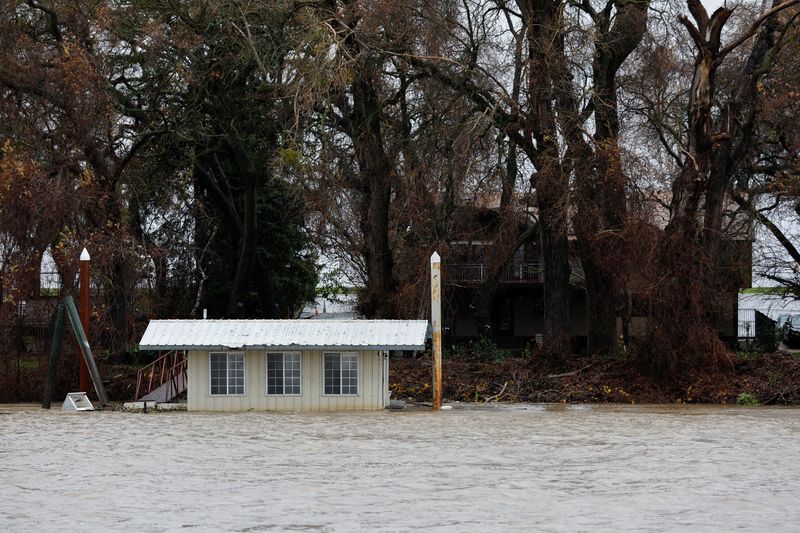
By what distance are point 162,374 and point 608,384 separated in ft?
37.9

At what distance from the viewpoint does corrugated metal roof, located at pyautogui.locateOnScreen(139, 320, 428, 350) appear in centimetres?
2978

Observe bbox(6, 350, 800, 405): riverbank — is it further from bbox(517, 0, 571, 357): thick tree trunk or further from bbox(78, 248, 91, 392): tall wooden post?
bbox(78, 248, 91, 392): tall wooden post

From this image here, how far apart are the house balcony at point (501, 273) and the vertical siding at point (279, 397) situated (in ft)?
31.3

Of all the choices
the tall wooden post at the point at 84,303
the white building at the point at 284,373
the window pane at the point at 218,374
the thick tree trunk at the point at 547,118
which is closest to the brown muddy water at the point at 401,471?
the white building at the point at 284,373

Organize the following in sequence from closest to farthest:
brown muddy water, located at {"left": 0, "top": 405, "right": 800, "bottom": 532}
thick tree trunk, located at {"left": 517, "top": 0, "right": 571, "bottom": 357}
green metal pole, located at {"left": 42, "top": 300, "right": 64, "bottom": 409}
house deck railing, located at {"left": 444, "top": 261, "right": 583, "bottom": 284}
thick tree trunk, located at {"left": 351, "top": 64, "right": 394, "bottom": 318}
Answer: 1. brown muddy water, located at {"left": 0, "top": 405, "right": 800, "bottom": 532}
2. green metal pole, located at {"left": 42, "top": 300, "right": 64, "bottom": 409}
3. thick tree trunk, located at {"left": 517, "top": 0, "right": 571, "bottom": 357}
4. thick tree trunk, located at {"left": 351, "top": 64, "right": 394, "bottom": 318}
5. house deck railing, located at {"left": 444, "top": 261, "right": 583, "bottom": 284}

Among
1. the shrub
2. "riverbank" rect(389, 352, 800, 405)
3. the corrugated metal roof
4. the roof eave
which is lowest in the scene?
the shrub

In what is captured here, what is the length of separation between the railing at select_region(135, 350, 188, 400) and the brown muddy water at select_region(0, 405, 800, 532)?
356 cm

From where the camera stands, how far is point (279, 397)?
100ft

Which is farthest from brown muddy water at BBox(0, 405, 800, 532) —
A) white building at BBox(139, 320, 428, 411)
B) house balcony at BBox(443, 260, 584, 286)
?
house balcony at BBox(443, 260, 584, 286)

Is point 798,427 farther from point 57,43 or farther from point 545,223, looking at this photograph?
point 57,43

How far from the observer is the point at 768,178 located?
150ft

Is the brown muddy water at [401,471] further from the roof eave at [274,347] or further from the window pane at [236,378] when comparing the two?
the roof eave at [274,347]

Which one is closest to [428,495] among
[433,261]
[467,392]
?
[433,261]

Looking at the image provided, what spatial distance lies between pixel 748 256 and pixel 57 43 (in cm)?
2542
